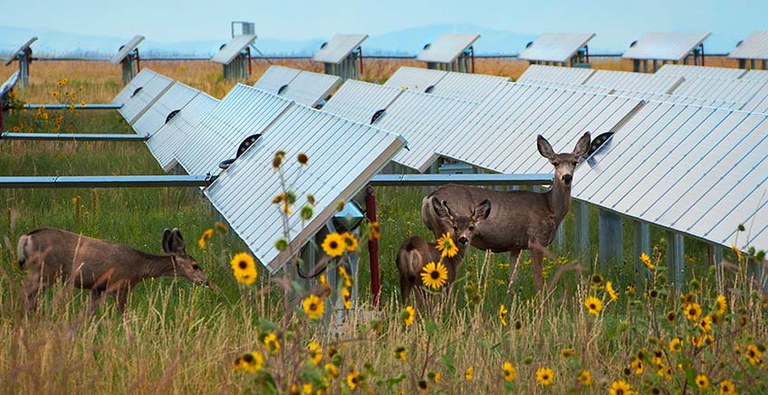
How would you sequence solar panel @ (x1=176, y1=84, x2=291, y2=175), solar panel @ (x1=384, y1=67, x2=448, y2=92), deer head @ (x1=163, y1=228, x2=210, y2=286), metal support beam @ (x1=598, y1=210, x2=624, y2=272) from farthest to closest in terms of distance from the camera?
solar panel @ (x1=384, y1=67, x2=448, y2=92) → solar panel @ (x1=176, y1=84, x2=291, y2=175) → metal support beam @ (x1=598, y1=210, x2=624, y2=272) → deer head @ (x1=163, y1=228, x2=210, y2=286)

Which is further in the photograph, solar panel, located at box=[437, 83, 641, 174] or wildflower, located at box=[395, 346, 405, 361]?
solar panel, located at box=[437, 83, 641, 174]

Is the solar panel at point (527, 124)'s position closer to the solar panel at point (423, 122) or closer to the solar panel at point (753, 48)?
the solar panel at point (423, 122)

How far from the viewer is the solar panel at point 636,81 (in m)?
18.8

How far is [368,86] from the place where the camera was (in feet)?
64.8

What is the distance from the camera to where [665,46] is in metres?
36.4

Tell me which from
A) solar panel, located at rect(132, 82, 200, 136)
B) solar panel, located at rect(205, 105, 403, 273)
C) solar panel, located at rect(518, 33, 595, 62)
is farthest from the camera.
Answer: solar panel, located at rect(518, 33, 595, 62)

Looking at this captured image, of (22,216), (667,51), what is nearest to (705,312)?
(22,216)

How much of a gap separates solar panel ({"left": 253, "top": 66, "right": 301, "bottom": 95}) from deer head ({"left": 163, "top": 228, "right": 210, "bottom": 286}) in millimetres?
15843

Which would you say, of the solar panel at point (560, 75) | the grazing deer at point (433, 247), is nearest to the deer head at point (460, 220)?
the grazing deer at point (433, 247)

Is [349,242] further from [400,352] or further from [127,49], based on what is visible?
[127,49]

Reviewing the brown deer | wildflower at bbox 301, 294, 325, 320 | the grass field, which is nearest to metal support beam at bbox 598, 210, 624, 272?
the grass field

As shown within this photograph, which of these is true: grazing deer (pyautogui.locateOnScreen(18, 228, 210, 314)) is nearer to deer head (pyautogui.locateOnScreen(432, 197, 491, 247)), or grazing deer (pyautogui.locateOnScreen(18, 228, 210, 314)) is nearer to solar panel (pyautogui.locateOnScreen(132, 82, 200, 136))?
deer head (pyautogui.locateOnScreen(432, 197, 491, 247))

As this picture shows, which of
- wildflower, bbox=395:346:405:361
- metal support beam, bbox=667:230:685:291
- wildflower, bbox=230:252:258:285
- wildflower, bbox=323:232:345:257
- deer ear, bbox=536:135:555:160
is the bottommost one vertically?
metal support beam, bbox=667:230:685:291

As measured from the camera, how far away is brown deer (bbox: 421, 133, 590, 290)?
348 inches
